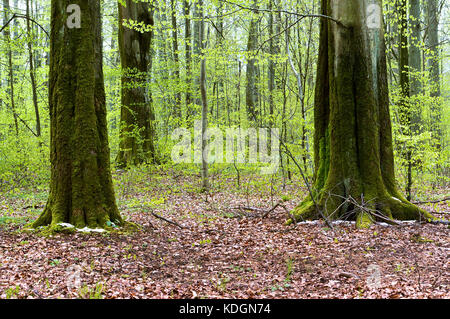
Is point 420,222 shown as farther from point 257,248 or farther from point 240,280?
point 240,280

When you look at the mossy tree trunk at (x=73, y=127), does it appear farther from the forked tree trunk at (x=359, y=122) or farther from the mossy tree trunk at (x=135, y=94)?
the mossy tree trunk at (x=135, y=94)

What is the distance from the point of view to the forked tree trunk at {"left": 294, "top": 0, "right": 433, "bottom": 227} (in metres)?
6.24

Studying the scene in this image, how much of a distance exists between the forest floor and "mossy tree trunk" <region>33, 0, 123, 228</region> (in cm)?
52

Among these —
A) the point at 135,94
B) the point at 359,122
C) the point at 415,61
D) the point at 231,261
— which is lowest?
the point at 231,261

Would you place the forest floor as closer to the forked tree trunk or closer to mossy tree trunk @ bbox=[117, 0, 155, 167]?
the forked tree trunk

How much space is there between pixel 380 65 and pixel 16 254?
6.85m

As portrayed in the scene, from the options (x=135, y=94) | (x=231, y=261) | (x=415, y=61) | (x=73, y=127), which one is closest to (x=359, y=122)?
(x=231, y=261)

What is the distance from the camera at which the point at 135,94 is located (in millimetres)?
14336

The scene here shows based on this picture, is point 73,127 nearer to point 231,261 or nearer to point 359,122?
point 231,261

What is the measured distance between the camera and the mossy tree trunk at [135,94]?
13977mm

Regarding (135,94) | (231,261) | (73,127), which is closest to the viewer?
(231,261)

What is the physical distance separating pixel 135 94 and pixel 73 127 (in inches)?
363

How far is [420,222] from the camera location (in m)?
5.75

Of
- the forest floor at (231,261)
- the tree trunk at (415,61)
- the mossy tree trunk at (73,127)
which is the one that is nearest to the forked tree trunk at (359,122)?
the forest floor at (231,261)
